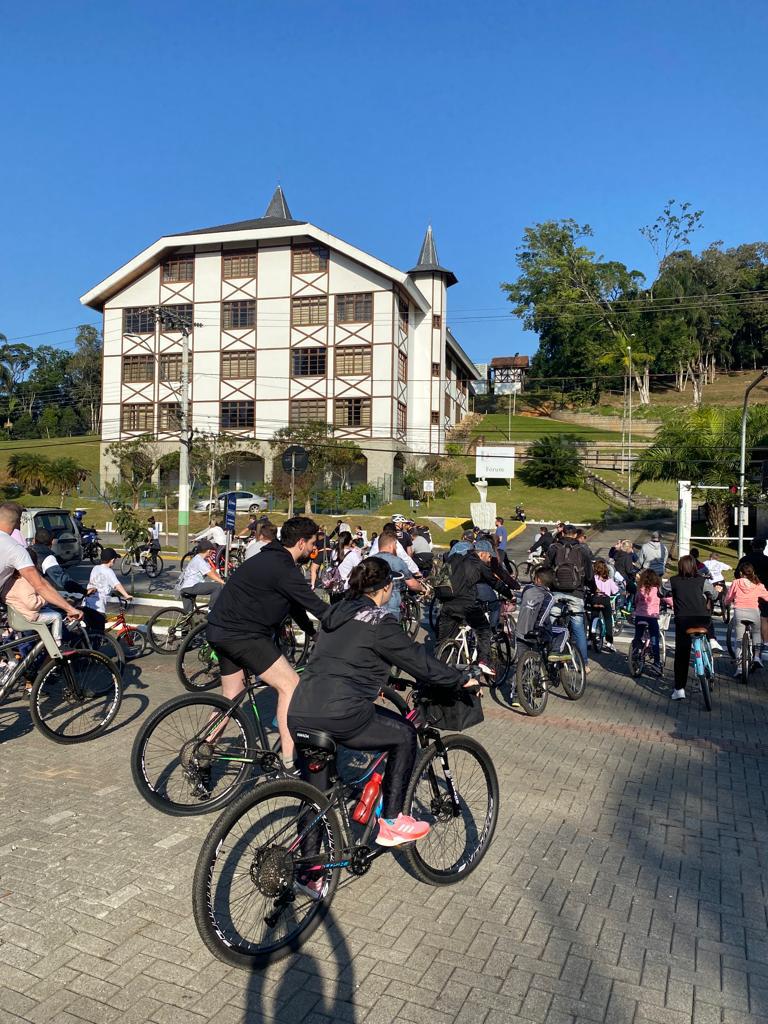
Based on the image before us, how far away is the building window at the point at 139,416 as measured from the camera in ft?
159

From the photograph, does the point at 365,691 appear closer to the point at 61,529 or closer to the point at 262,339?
the point at 61,529

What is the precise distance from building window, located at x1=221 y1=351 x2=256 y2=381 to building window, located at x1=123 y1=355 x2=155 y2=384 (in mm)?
4717

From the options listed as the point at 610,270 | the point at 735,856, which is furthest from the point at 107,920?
the point at 610,270

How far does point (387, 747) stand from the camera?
3.90 metres

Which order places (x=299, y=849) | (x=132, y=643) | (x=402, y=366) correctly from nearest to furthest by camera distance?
(x=299, y=849)
(x=132, y=643)
(x=402, y=366)

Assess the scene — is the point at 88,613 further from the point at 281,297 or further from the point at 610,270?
the point at 610,270

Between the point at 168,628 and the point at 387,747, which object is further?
the point at 168,628

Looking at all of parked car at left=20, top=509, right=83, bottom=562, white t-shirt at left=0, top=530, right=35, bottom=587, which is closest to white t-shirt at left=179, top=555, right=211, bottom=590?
white t-shirt at left=0, top=530, right=35, bottom=587

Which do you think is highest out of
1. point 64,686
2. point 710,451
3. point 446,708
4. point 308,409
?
point 308,409

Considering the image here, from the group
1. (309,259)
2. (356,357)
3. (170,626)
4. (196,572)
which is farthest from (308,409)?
(196,572)

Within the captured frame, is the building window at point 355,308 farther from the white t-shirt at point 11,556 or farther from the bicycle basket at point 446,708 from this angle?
the bicycle basket at point 446,708

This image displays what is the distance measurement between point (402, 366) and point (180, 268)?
1509 centimetres

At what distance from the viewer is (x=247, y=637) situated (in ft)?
16.2

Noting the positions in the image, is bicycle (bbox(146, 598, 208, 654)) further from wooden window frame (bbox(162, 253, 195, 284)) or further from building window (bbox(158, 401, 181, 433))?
wooden window frame (bbox(162, 253, 195, 284))
